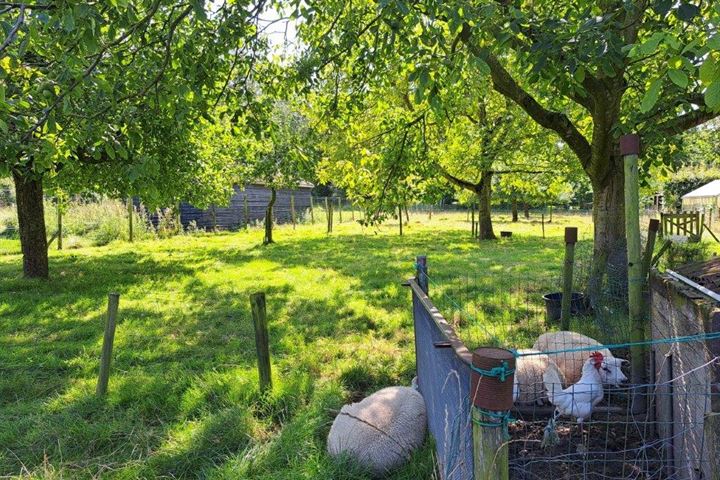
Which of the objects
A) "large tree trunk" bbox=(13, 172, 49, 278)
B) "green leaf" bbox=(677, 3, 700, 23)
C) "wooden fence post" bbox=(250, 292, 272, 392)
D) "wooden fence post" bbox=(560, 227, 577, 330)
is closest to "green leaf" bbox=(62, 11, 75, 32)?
"wooden fence post" bbox=(250, 292, 272, 392)

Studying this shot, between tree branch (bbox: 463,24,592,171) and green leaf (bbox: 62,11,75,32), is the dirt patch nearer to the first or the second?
green leaf (bbox: 62,11,75,32)

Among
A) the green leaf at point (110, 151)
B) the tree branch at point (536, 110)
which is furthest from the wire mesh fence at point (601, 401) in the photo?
the tree branch at point (536, 110)

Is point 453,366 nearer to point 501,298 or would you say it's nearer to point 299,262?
point 501,298

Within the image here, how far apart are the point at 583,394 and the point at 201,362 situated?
3.69m

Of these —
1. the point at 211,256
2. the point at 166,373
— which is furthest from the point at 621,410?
the point at 211,256

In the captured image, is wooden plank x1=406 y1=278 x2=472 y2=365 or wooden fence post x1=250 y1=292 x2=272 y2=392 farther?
wooden fence post x1=250 y1=292 x2=272 y2=392

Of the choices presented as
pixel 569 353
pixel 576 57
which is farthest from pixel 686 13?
pixel 569 353

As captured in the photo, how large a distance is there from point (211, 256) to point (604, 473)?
12.0m

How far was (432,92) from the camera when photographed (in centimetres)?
337

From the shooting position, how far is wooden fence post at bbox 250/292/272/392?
388cm

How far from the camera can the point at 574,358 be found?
378cm

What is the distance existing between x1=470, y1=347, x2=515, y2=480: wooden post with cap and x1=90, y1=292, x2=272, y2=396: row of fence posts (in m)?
2.65

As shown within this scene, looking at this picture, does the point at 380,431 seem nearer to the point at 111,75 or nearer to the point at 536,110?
the point at 111,75

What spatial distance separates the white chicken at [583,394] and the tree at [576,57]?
66.6 inches
